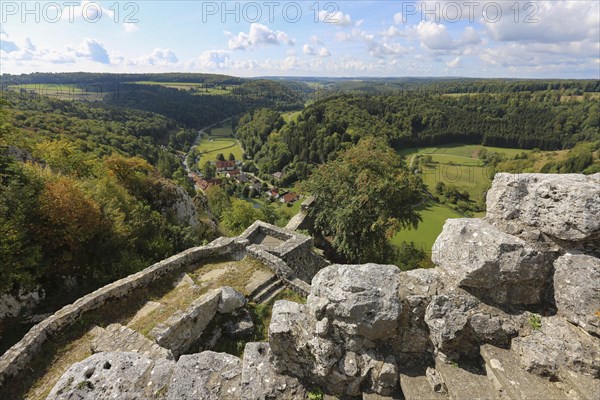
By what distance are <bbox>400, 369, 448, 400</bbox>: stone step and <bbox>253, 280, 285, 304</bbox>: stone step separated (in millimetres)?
6533

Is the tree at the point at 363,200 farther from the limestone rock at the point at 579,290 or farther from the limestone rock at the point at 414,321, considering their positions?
the limestone rock at the point at 579,290

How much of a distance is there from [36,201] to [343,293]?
12635mm

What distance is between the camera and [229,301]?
371 inches

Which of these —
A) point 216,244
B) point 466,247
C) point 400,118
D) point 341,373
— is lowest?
point 216,244

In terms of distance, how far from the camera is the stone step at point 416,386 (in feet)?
15.5

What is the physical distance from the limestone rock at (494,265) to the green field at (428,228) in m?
30.7

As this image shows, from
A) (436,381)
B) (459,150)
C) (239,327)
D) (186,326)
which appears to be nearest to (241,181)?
(459,150)

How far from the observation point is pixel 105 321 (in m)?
9.37

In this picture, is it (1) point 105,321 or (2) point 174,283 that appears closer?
(1) point 105,321

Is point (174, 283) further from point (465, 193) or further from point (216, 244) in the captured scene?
point (465, 193)

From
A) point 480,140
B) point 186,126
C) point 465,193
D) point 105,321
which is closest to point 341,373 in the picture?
point 105,321

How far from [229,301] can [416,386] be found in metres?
6.14

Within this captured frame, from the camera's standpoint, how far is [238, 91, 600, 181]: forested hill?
306ft

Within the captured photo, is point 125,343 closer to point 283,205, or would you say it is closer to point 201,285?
point 201,285
